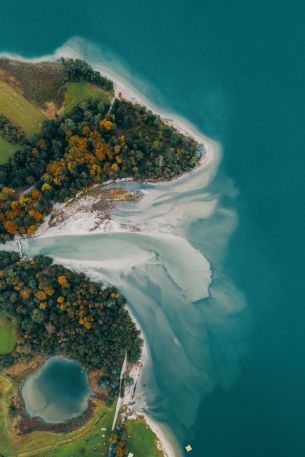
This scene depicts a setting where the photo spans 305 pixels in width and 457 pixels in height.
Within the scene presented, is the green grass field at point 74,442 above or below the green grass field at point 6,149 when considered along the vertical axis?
below

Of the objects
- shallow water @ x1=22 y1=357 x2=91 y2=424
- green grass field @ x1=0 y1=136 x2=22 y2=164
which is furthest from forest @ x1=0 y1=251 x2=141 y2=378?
green grass field @ x1=0 y1=136 x2=22 y2=164

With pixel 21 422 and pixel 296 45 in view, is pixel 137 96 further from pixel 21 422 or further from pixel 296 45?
pixel 21 422

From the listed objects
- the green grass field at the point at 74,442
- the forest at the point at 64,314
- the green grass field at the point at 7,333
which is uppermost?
the forest at the point at 64,314

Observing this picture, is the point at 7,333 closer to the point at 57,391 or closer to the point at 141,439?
the point at 57,391

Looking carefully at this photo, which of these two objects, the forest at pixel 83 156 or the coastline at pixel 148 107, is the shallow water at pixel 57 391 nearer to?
the coastline at pixel 148 107

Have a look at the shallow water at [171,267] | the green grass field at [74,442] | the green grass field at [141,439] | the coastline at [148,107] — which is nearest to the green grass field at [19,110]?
the coastline at [148,107]

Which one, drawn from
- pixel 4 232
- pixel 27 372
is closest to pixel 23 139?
pixel 4 232
